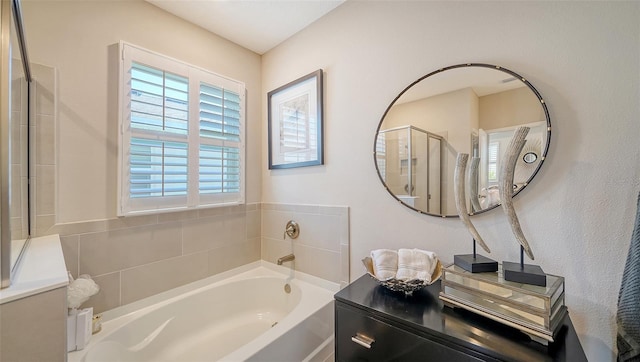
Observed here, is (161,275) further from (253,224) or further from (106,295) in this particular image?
(253,224)

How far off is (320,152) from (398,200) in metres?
0.69

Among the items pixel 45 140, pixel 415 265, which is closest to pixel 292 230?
pixel 415 265

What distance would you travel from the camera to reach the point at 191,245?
1.86 m

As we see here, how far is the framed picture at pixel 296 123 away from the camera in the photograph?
6.19ft

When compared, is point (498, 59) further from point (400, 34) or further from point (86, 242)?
point (86, 242)

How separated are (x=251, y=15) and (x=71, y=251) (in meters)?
1.92

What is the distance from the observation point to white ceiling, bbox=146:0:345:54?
5.58ft

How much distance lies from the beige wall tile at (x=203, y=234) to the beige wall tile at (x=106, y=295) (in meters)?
0.42

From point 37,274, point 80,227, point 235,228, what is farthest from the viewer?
point 235,228

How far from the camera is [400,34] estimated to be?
1486mm

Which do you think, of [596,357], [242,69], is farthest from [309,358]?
[242,69]

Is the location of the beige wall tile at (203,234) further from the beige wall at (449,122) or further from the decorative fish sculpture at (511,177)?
the decorative fish sculpture at (511,177)

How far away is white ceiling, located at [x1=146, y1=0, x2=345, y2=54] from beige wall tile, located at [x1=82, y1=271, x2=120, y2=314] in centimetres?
184

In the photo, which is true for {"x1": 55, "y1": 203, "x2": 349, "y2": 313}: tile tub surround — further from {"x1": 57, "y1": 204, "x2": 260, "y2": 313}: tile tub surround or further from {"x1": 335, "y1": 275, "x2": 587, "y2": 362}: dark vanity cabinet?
{"x1": 335, "y1": 275, "x2": 587, "y2": 362}: dark vanity cabinet
